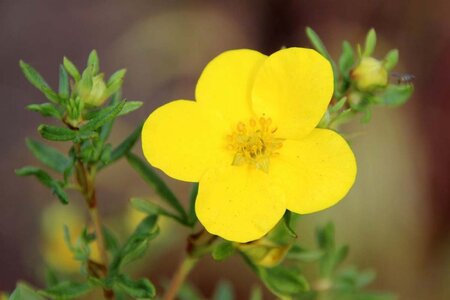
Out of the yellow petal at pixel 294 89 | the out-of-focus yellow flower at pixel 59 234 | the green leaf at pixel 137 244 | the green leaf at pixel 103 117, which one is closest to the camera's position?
the green leaf at pixel 103 117

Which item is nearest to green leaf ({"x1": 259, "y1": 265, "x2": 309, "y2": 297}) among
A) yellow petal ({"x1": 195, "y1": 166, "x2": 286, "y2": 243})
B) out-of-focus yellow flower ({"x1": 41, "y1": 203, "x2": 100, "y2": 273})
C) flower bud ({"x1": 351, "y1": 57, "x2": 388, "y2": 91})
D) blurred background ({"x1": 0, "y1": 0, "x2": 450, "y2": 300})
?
yellow petal ({"x1": 195, "y1": 166, "x2": 286, "y2": 243})

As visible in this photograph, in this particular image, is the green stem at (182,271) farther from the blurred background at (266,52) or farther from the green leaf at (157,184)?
the blurred background at (266,52)

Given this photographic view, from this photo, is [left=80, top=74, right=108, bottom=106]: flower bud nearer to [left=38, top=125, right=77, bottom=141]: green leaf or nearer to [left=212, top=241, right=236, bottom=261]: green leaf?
[left=38, top=125, right=77, bottom=141]: green leaf

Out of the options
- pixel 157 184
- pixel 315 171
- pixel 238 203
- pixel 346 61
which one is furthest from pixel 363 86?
pixel 157 184

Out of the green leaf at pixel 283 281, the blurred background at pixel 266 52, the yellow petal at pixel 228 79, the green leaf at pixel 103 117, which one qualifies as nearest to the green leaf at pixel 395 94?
the yellow petal at pixel 228 79

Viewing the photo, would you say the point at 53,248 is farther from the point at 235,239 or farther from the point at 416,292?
the point at 416,292

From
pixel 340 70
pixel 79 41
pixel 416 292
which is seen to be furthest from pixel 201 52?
pixel 340 70
